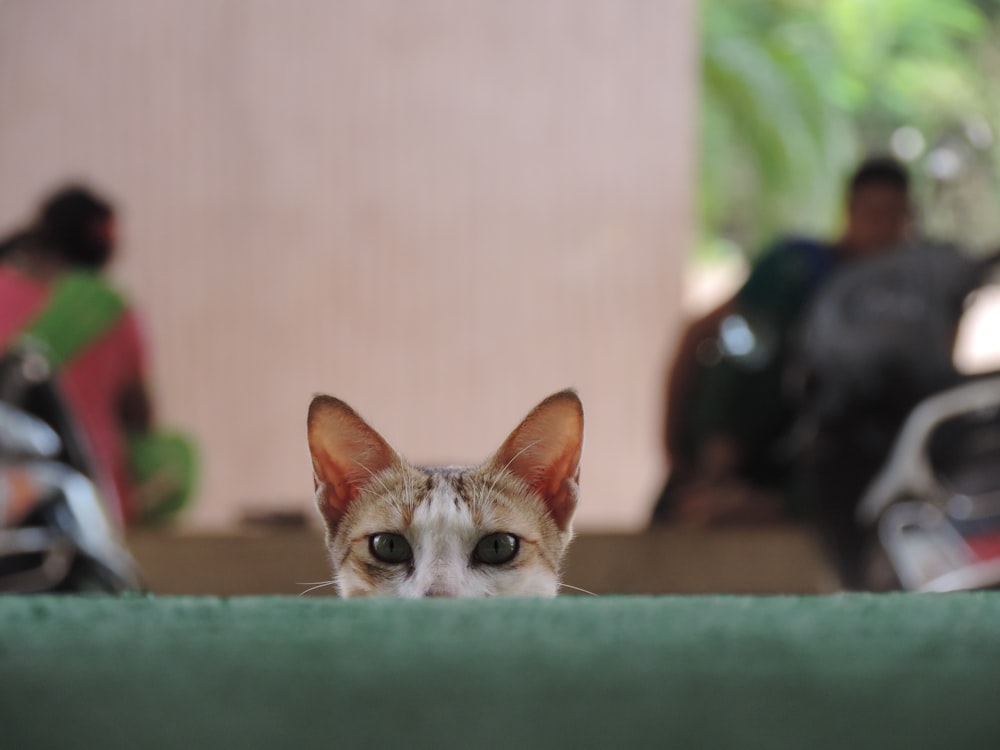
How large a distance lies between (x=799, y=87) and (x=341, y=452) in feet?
14.3

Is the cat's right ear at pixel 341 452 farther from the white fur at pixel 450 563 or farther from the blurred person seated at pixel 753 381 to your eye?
the blurred person seated at pixel 753 381

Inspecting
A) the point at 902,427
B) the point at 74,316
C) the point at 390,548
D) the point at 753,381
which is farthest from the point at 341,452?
the point at 74,316

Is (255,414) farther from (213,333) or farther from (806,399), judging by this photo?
(806,399)

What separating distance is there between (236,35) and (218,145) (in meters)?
0.26

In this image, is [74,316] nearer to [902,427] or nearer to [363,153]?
[902,427]

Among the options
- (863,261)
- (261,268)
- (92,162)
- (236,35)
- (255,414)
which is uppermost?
(236,35)

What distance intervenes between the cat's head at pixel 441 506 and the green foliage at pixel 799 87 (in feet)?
10.2

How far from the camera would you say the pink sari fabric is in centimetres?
103

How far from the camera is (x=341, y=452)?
27cm

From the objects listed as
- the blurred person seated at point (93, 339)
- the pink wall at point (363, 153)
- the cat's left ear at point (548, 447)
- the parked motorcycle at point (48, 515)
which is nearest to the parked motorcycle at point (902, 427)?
the cat's left ear at point (548, 447)

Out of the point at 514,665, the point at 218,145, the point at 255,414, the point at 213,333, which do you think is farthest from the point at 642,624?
the point at 218,145

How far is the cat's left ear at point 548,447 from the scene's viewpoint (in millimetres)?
260

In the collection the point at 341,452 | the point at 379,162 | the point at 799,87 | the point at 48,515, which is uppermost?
the point at 799,87

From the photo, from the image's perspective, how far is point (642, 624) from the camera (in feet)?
0.67
